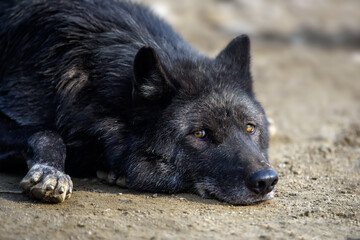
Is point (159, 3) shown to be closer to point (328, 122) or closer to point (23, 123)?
point (328, 122)

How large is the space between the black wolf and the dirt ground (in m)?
0.20

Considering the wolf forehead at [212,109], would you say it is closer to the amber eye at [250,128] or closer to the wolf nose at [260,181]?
the amber eye at [250,128]

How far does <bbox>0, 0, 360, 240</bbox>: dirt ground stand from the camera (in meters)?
3.74

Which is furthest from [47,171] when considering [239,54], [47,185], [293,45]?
[293,45]

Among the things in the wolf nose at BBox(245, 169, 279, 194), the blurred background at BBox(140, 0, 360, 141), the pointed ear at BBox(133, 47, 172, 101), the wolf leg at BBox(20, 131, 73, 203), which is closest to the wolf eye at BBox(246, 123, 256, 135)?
the wolf nose at BBox(245, 169, 279, 194)

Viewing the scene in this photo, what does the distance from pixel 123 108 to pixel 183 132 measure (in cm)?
65

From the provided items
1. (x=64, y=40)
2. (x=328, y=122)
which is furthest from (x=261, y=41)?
(x=64, y=40)

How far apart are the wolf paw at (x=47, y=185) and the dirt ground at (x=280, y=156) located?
73 mm

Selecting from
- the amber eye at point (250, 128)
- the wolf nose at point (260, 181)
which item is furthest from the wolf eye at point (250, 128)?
the wolf nose at point (260, 181)

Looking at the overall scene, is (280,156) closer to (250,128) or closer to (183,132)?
(250,128)

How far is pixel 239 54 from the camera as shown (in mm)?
5426

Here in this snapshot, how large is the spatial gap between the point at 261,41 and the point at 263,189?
841 cm

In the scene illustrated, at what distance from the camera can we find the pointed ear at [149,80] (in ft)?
15.0

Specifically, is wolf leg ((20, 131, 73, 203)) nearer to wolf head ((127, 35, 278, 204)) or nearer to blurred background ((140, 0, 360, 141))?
wolf head ((127, 35, 278, 204))
